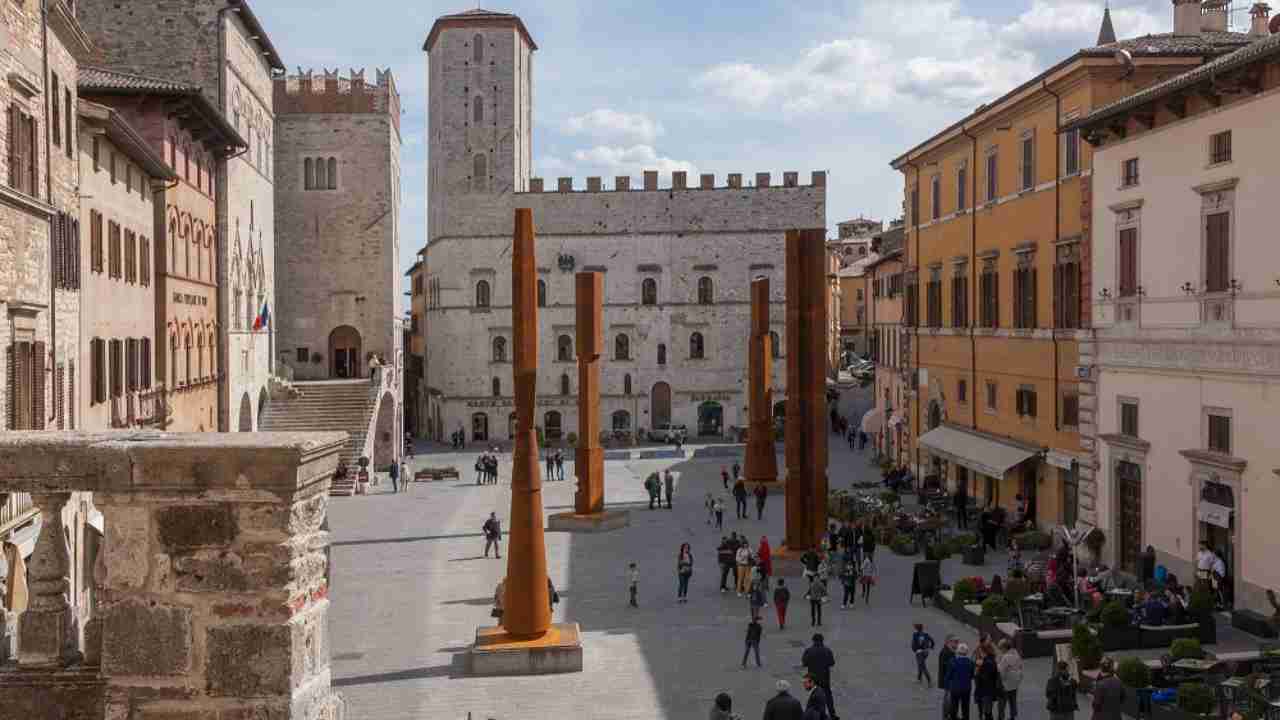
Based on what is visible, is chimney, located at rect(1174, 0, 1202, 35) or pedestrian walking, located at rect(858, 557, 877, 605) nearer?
pedestrian walking, located at rect(858, 557, 877, 605)

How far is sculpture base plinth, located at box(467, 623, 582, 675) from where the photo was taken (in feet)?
61.4

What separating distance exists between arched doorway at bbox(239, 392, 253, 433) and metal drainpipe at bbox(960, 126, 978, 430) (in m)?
22.9

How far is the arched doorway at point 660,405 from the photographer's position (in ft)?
234

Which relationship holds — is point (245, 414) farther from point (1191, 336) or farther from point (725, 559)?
point (1191, 336)

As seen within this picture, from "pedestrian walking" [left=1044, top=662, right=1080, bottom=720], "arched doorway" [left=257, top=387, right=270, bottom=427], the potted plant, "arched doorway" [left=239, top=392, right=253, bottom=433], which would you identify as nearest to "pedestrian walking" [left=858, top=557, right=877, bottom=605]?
the potted plant

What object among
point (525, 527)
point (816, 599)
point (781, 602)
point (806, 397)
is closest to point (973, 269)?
point (806, 397)

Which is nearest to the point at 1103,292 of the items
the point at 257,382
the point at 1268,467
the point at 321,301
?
the point at 1268,467

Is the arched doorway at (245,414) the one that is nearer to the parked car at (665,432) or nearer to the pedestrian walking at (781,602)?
the pedestrian walking at (781,602)

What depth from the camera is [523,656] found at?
18.8 meters

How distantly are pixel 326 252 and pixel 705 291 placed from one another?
23.0 m

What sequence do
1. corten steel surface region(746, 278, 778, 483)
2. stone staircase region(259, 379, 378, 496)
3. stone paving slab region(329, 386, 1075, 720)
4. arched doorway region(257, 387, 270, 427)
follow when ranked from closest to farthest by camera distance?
stone paving slab region(329, 386, 1075, 720)
corten steel surface region(746, 278, 778, 483)
arched doorway region(257, 387, 270, 427)
stone staircase region(259, 379, 378, 496)

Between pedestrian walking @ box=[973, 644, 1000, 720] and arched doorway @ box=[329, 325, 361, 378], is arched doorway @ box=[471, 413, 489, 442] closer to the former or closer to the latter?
arched doorway @ box=[329, 325, 361, 378]

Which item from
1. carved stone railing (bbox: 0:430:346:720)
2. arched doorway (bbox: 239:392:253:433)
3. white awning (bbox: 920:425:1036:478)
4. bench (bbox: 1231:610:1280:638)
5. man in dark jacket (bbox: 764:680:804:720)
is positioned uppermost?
carved stone railing (bbox: 0:430:346:720)

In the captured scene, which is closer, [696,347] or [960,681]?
[960,681]
